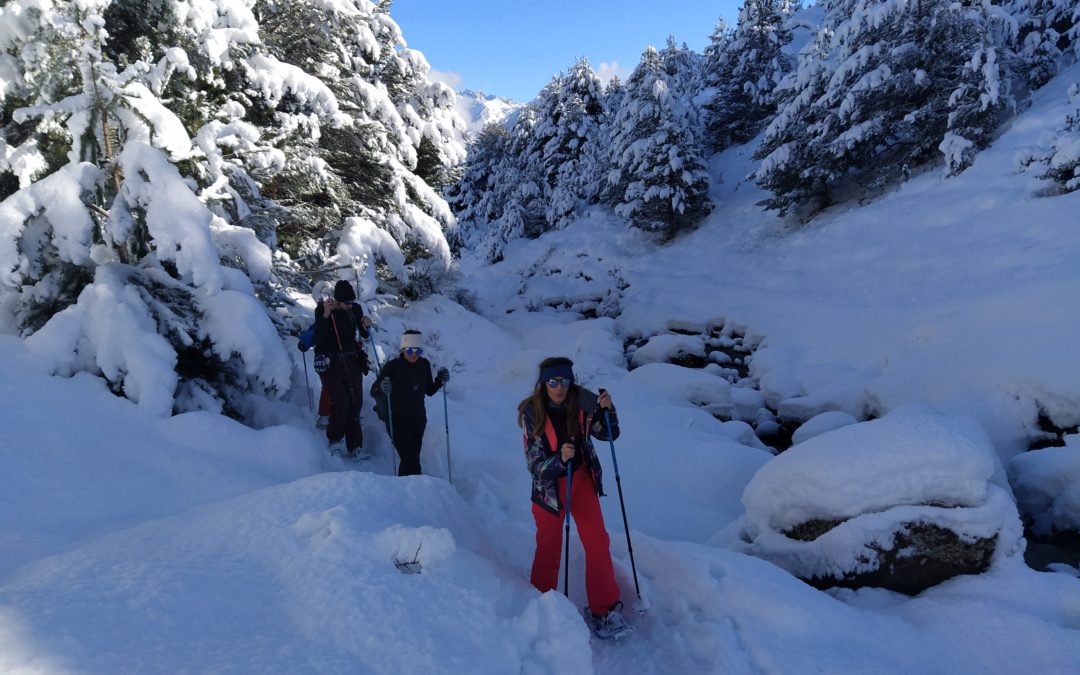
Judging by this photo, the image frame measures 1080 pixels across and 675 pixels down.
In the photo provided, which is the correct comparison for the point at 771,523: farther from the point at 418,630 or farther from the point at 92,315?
the point at 92,315

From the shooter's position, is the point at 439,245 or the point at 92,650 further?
the point at 439,245

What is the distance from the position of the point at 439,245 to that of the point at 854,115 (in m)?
13.1

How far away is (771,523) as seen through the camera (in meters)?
4.76

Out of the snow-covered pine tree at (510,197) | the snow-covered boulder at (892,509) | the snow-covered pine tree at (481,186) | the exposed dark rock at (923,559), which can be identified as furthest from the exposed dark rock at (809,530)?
the snow-covered pine tree at (481,186)

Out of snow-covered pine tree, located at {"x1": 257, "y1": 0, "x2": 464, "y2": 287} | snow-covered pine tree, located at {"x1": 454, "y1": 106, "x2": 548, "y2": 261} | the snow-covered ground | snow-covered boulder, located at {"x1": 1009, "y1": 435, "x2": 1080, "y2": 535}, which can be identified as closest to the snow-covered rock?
the snow-covered ground

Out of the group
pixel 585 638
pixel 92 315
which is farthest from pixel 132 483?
pixel 585 638

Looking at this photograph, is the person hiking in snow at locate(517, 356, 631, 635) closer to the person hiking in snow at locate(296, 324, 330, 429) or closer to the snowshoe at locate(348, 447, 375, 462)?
the snowshoe at locate(348, 447, 375, 462)

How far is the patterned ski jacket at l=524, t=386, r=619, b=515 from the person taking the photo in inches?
142

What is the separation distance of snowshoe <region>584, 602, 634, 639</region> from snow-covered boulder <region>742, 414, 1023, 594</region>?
1794 millimetres

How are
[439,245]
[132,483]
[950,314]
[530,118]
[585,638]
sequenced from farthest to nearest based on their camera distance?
[530,118] < [439,245] < [950,314] < [132,483] < [585,638]

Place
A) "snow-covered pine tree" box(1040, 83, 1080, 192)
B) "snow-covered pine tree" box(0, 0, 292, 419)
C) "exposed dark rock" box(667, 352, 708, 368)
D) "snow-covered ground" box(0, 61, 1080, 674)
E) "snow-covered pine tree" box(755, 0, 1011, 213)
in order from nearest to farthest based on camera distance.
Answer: "snow-covered ground" box(0, 61, 1080, 674), "snow-covered pine tree" box(0, 0, 292, 419), "snow-covered pine tree" box(1040, 83, 1080, 192), "exposed dark rock" box(667, 352, 708, 368), "snow-covered pine tree" box(755, 0, 1011, 213)

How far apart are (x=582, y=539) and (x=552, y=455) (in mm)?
583

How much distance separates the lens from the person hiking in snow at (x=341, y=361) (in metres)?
6.33


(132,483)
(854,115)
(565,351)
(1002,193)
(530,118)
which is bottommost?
(132,483)
